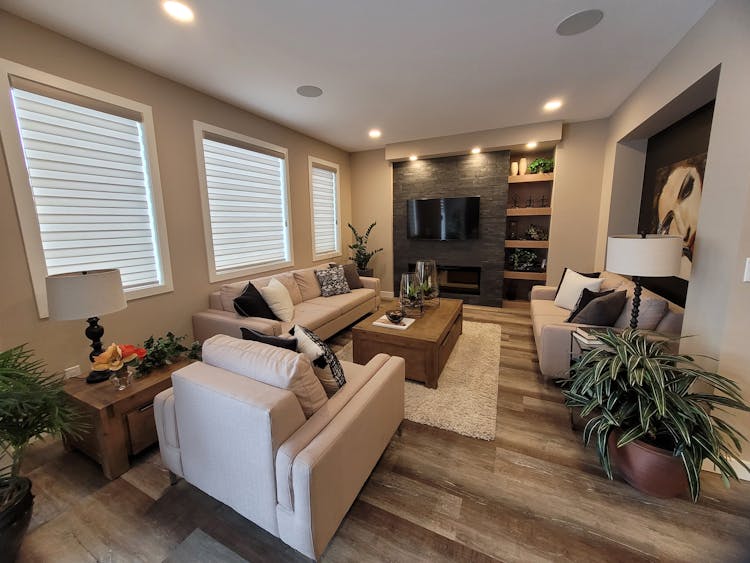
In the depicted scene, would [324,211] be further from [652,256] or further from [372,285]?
[652,256]

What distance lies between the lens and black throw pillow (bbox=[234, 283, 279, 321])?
2.99 metres

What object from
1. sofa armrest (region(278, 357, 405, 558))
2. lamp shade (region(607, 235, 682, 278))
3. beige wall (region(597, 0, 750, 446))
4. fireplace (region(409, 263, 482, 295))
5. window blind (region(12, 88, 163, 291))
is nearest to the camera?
sofa armrest (region(278, 357, 405, 558))

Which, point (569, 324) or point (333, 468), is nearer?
point (333, 468)

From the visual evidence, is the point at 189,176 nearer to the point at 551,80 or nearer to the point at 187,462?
the point at 187,462

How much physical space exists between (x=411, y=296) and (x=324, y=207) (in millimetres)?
2753

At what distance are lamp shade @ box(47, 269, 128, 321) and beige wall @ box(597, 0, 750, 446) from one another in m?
3.51

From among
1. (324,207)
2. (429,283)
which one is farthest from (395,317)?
(324,207)

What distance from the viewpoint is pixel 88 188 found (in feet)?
7.82

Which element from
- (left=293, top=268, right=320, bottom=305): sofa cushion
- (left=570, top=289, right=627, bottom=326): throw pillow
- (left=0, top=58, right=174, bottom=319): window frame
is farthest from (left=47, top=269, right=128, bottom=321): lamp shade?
(left=570, top=289, right=627, bottom=326): throw pillow

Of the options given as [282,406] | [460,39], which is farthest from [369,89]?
[282,406]

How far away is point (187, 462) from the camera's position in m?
1.53

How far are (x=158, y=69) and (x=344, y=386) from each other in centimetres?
313

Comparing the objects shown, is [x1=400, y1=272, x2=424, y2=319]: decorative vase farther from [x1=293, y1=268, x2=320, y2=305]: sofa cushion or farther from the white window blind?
the white window blind

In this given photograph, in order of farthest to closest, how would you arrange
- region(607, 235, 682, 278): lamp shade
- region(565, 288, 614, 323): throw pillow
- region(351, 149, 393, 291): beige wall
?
region(351, 149, 393, 291): beige wall, region(565, 288, 614, 323): throw pillow, region(607, 235, 682, 278): lamp shade
